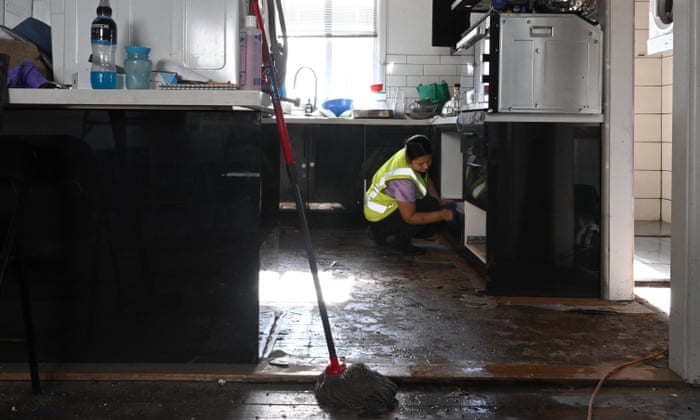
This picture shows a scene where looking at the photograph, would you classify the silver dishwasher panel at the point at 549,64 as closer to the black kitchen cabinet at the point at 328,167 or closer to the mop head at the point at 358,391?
the mop head at the point at 358,391

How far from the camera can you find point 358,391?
2156mm

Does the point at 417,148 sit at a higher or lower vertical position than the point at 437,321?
higher

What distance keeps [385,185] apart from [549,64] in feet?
5.34

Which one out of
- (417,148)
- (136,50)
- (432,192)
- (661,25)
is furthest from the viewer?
(432,192)

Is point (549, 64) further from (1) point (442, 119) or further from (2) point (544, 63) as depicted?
(1) point (442, 119)

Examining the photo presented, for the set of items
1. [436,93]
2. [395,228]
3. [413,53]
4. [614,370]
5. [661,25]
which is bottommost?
[614,370]

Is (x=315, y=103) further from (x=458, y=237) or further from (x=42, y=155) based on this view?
(x=42, y=155)

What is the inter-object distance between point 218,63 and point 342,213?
3238 millimetres

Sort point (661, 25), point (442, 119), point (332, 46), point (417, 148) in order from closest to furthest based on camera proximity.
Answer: point (661, 25)
point (417, 148)
point (442, 119)
point (332, 46)

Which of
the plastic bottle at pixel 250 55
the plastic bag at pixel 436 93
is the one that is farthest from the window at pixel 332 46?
the plastic bottle at pixel 250 55

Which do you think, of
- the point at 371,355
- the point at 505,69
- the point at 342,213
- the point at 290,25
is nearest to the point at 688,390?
the point at 371,355

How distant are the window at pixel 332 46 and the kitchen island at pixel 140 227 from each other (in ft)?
13.4

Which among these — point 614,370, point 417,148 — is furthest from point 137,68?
point 417,148

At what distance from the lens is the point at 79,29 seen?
262cm
